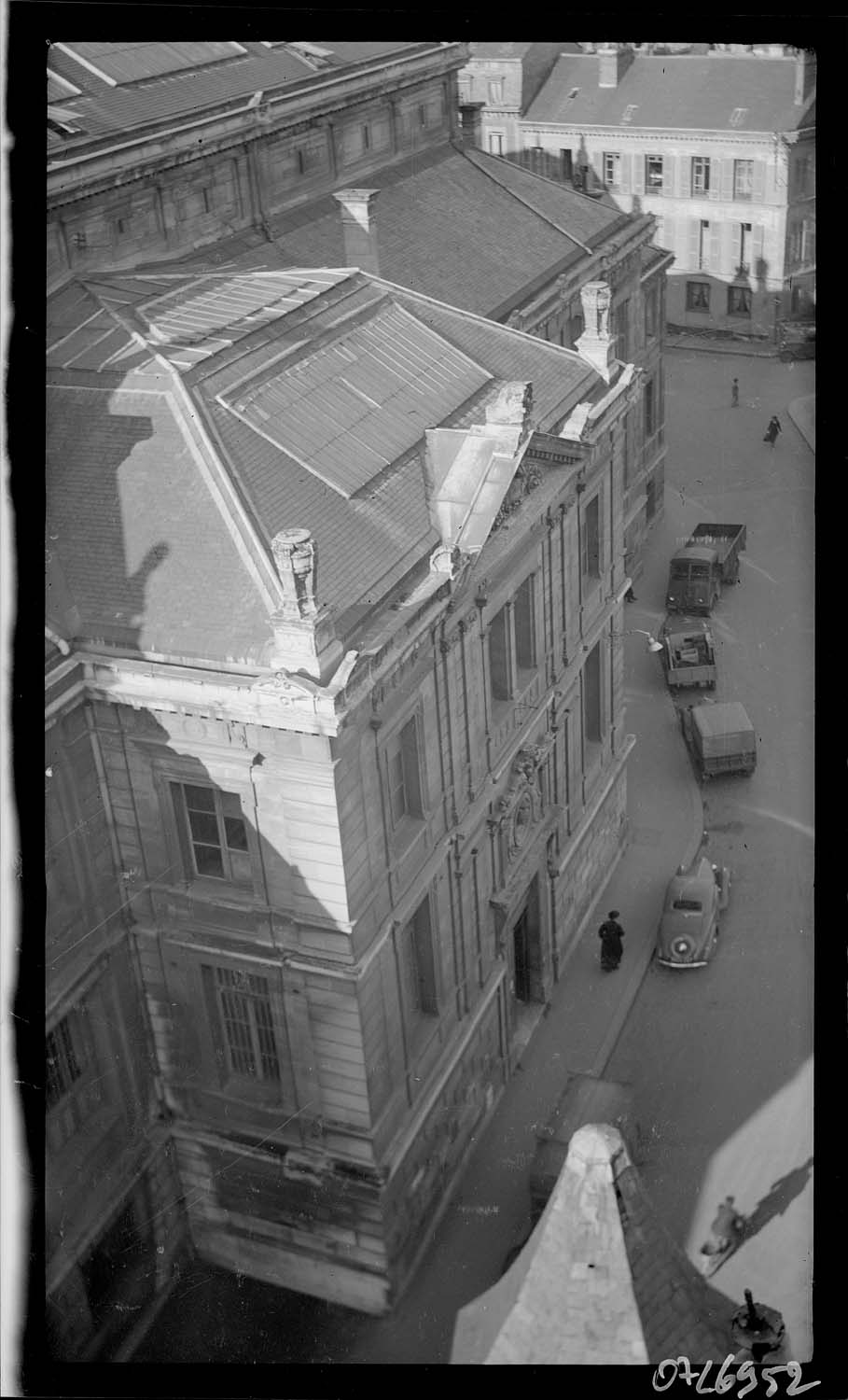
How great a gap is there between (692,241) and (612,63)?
1141 cm

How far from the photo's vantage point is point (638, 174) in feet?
273

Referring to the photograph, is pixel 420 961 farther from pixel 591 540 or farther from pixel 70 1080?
pixel 591 540

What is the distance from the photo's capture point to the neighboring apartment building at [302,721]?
2664cm

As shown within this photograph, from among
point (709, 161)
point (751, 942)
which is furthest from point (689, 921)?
point (709, 161)

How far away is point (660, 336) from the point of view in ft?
206

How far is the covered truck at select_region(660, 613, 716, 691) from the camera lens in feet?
171

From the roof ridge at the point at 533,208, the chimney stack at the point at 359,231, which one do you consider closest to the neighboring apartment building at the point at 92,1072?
the chimney stack at the point at 359,231

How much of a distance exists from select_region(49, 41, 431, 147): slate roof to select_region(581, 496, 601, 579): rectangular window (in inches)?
515

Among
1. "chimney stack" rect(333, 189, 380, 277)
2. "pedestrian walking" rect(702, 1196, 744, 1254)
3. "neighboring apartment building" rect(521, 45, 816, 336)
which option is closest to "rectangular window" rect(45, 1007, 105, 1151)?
"pedestrian walking" rect(702, 1196, 744, 1254)

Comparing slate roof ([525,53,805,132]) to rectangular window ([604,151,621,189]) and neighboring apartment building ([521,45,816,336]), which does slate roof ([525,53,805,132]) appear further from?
rectangular window ([604,151,621,189])

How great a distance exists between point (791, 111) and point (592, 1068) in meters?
62.4

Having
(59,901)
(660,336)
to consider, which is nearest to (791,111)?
(660,336)

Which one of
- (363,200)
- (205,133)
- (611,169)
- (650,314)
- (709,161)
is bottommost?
(650,314)

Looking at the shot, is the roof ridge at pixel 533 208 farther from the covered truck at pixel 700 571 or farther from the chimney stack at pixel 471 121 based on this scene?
the covered truck at pixel 700 571
